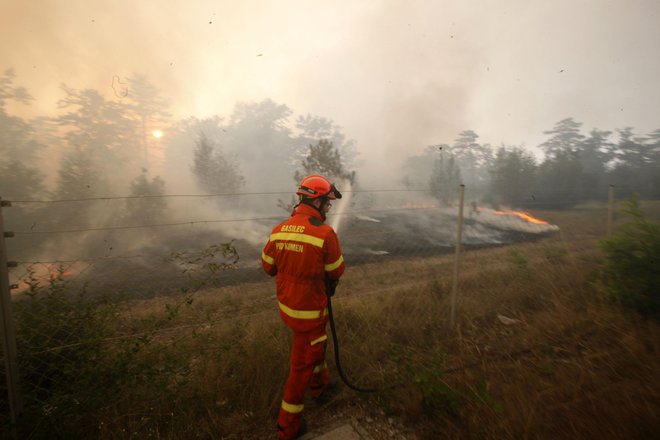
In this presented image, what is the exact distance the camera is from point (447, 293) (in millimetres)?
5039

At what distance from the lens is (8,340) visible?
7.11 feet

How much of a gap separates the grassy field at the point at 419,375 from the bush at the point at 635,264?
0.69ft

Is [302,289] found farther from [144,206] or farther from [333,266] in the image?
[144,206]

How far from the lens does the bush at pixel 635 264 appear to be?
3.50m

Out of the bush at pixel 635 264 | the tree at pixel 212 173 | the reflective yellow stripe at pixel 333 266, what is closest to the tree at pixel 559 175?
the bush at pixel 635 264

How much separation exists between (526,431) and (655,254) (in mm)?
3271

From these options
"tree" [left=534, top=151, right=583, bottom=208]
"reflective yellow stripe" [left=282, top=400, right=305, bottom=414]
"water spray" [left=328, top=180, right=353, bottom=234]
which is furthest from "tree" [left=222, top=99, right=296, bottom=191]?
"reflective yellow stripe" [left=282, top=400, right=305, bottom=414]

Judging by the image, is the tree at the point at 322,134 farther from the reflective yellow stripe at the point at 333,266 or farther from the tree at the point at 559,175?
the reflective yellow stripe at the point at 333,266

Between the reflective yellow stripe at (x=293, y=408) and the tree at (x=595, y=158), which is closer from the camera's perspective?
the reflective yellow stripe at (x=293, y=408)

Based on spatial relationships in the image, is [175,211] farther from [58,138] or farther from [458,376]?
[458,376]

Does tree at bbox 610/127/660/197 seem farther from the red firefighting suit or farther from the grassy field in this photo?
the red firefighting suit

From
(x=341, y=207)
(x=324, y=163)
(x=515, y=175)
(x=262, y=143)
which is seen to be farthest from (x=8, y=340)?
(x=262, y=143)

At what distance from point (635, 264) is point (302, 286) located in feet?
14.5

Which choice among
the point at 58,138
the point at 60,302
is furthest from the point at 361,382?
the point at 58,138
